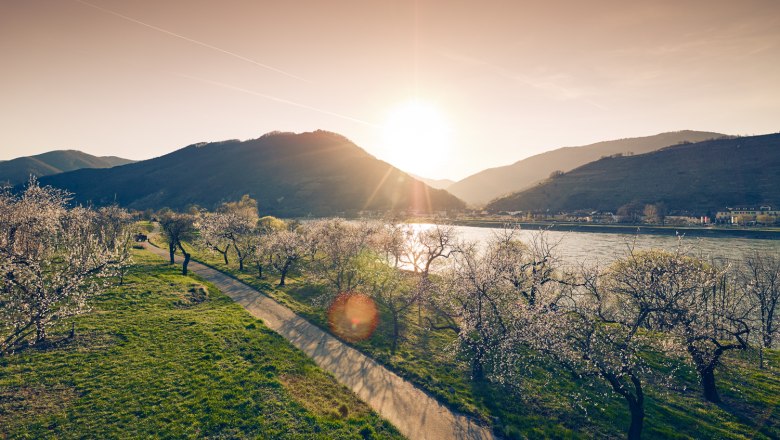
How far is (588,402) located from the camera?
22.3m

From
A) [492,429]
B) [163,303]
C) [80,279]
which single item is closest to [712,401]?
[492,429]

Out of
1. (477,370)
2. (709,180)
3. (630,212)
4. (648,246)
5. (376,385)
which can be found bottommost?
(376,385)

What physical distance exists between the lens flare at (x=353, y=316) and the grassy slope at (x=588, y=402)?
3.30 meters

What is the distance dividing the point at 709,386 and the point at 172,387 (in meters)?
39.6

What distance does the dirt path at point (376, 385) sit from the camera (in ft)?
61.9

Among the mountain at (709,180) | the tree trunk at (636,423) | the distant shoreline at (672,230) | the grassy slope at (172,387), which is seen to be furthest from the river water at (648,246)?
the mountain at (709,180)

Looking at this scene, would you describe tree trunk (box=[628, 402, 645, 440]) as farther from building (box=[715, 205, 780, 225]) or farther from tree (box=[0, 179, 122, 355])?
building (box=[715, 205, 780, 225])

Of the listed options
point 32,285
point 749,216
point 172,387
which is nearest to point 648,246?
point 749,216

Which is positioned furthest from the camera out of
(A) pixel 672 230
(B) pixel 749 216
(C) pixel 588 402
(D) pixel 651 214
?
(D) pixel 651 214

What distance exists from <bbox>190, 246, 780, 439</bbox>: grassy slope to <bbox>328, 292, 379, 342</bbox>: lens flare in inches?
130

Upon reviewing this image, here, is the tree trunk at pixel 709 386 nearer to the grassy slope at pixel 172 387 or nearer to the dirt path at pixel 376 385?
the dirt path at pixel 376 385

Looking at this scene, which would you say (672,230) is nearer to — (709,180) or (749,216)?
(749,216)

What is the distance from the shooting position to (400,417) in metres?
19.7

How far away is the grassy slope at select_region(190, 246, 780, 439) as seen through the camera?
63.8 feet
